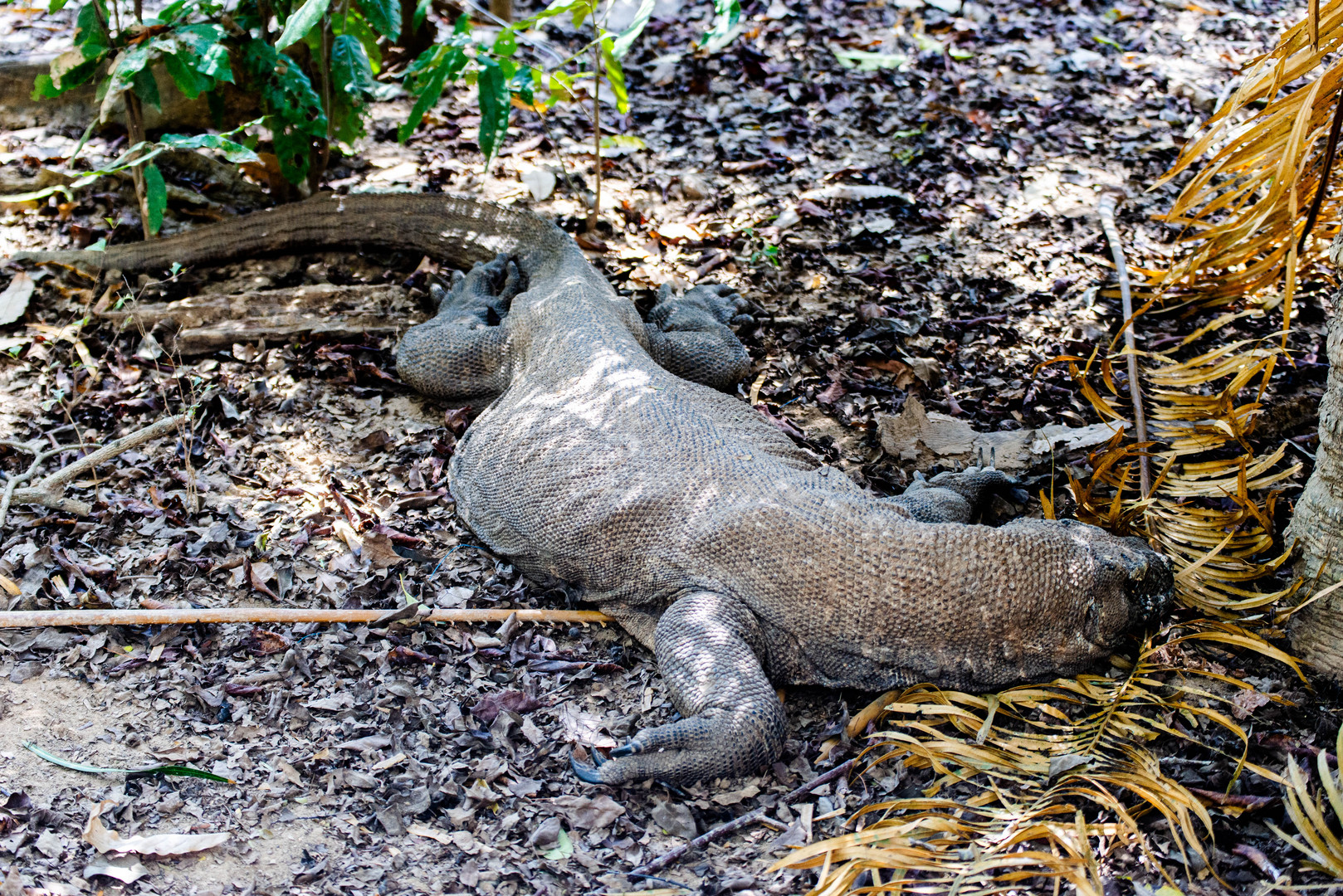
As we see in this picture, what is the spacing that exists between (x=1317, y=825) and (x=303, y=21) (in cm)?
459

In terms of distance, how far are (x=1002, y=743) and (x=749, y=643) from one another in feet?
3.02

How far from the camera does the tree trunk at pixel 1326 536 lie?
10.9ft

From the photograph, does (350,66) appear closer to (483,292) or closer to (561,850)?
(483,292)

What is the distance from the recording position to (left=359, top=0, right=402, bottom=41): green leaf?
5297 millimetres

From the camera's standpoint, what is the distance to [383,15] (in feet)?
17.4

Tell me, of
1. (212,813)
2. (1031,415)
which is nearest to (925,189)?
(1031,415)

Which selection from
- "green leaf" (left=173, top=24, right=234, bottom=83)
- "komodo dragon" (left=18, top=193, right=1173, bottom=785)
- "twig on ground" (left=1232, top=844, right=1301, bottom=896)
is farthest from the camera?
"green leaf" (left=173, top=24, right=234, bottom=83)

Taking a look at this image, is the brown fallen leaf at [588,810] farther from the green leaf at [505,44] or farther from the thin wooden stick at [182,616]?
the green leaf at [505,44]

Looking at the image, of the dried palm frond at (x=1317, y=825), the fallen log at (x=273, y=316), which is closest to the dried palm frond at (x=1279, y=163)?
the dried palm frond at (x=1317, y=825)

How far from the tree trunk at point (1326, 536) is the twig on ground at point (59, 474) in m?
4.55

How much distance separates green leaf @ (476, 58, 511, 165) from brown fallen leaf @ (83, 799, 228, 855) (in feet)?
11.8

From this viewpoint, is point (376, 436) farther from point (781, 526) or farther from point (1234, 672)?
point (1234, 672)

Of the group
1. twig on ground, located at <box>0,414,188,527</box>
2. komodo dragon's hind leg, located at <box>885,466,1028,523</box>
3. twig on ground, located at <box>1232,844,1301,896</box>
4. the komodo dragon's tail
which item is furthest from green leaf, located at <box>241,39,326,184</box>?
twig on ground, located at <box>1232,844,1301,896</box>

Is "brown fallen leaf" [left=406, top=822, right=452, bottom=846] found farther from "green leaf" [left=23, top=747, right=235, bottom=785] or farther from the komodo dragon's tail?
the komodo dragon's tail
